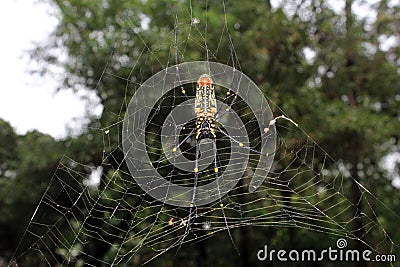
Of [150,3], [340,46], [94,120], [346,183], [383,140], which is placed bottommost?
[94,120]

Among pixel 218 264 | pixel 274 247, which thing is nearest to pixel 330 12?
pixel 274 247

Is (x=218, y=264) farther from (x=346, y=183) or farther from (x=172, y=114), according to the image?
(x=172, y=114)

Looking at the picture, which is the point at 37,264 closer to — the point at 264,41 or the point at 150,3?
the point at 150,3

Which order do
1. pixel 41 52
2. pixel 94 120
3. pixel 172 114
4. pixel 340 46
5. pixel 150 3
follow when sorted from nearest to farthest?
pixel 172 114
pixel 94 120
pixel 150 3
pixel 41 52
pixel 340 46

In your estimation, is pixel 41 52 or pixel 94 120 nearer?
pixel 94 120

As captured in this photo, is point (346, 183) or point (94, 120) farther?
point (346, 183)

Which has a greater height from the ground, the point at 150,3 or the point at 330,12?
the point at 330,12

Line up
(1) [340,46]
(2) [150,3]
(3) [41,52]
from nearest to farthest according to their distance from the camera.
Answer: (2) [150,3] < (3) [41,52] < (1) [340,46]

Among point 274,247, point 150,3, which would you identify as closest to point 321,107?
point 274,247

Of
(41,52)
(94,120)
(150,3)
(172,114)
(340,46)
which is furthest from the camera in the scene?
(340,46)
